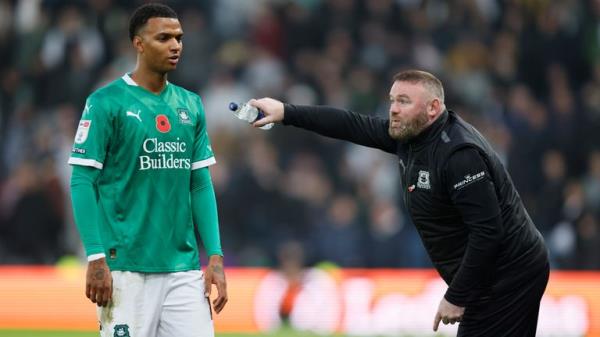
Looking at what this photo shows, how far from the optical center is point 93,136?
6.16m

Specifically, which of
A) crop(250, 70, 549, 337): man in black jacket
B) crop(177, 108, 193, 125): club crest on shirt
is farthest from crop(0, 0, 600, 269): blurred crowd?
crop(177, 108, 193, 125): club crest on shirt

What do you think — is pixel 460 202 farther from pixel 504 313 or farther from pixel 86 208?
pixel 86 208

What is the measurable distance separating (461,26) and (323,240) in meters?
4.16

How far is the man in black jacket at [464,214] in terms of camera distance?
21.1 feet

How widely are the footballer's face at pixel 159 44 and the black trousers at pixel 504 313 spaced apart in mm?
2175

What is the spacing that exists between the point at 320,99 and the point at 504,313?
31.3ft

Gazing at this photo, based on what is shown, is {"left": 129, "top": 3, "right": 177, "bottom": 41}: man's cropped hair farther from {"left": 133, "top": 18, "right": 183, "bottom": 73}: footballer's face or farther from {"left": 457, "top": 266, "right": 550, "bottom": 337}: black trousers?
{"left": 457, "top": 266, "right": 550, "bottom": 337}: black trousers

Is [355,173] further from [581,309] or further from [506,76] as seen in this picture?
[581,309]

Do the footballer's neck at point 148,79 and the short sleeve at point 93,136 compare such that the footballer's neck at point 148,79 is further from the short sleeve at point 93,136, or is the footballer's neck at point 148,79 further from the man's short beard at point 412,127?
the man's short beard at point 412,127

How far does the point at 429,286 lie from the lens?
516 inches

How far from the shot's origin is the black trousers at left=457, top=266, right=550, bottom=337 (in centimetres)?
676

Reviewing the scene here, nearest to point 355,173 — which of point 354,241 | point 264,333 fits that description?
point 354,241

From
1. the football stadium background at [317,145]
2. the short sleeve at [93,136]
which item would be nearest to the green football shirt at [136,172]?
the short sleeve at [93,136]

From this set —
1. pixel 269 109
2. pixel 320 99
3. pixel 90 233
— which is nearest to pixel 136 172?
pixel 90 233
